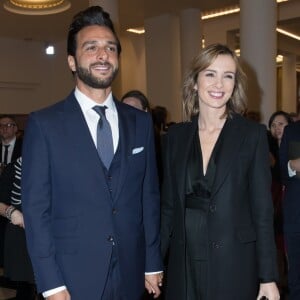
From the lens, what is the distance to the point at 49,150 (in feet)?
6.14

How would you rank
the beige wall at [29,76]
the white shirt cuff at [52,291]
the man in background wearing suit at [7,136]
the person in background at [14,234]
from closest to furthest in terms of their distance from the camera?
the white shirt cuff at [52,291] < the person in background at [14,234] < the man in background wearing suit at [7,136] < the beige wall at [29,76]

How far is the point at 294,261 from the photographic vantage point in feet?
11.2

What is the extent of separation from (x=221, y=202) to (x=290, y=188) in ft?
5.10

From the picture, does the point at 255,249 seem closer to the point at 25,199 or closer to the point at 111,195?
the point at 111,195

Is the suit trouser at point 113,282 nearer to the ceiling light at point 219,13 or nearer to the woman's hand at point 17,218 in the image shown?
the woman's hand at point 17,218

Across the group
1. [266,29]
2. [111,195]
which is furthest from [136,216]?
[266,29]

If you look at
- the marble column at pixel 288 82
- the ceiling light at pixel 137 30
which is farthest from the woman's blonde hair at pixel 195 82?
the marble column at pixel 288 82

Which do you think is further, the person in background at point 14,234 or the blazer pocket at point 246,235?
the person in background at point 14,234

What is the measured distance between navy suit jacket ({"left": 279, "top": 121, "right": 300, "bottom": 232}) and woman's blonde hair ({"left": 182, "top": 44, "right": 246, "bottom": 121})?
1.23m

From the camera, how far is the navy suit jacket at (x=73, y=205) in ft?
5.96

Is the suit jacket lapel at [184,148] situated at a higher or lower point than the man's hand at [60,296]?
higher

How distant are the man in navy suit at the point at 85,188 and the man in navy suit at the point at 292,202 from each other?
5.55 ft

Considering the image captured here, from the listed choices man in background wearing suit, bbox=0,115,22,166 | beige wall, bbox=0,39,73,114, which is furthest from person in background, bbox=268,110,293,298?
beige wall, bbox=0,39,73,114

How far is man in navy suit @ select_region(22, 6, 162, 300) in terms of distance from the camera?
1.82 metres
